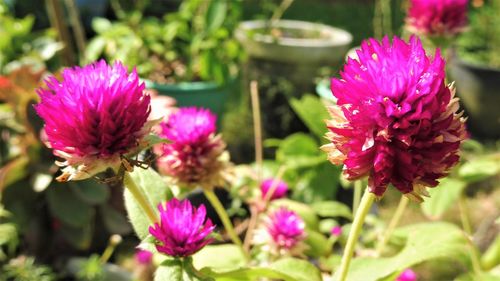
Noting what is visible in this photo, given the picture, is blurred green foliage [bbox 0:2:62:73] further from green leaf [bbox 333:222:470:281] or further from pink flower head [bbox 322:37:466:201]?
pink flower head [bbox 322:37:466:201]

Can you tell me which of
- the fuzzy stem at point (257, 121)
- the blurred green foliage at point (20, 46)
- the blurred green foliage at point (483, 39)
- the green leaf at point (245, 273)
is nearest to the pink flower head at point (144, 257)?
the fuzzy stem at point (257, 121)

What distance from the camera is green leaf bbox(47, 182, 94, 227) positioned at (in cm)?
163

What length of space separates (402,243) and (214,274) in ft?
2.23

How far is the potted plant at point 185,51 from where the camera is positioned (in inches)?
90.5

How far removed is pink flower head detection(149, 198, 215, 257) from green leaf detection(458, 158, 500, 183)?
0.88 metres

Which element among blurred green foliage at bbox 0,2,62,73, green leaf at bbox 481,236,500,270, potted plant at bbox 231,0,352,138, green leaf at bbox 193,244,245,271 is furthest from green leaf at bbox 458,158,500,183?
blurred green foliage at bbox 0,2,62,73

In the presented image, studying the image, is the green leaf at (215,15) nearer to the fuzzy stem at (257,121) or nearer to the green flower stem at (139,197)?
the fuzzy stem at (257,121)

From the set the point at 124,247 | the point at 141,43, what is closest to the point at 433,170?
the point at 124,247

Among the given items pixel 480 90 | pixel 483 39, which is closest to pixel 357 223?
pixel 480 90

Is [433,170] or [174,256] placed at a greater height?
[433,170]

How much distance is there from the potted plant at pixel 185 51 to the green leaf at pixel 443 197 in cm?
113

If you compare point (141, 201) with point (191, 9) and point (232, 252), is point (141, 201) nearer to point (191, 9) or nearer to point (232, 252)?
point (232, 252)

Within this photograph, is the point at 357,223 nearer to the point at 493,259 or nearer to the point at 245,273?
the point at 245,273

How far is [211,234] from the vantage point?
0.80 meters
